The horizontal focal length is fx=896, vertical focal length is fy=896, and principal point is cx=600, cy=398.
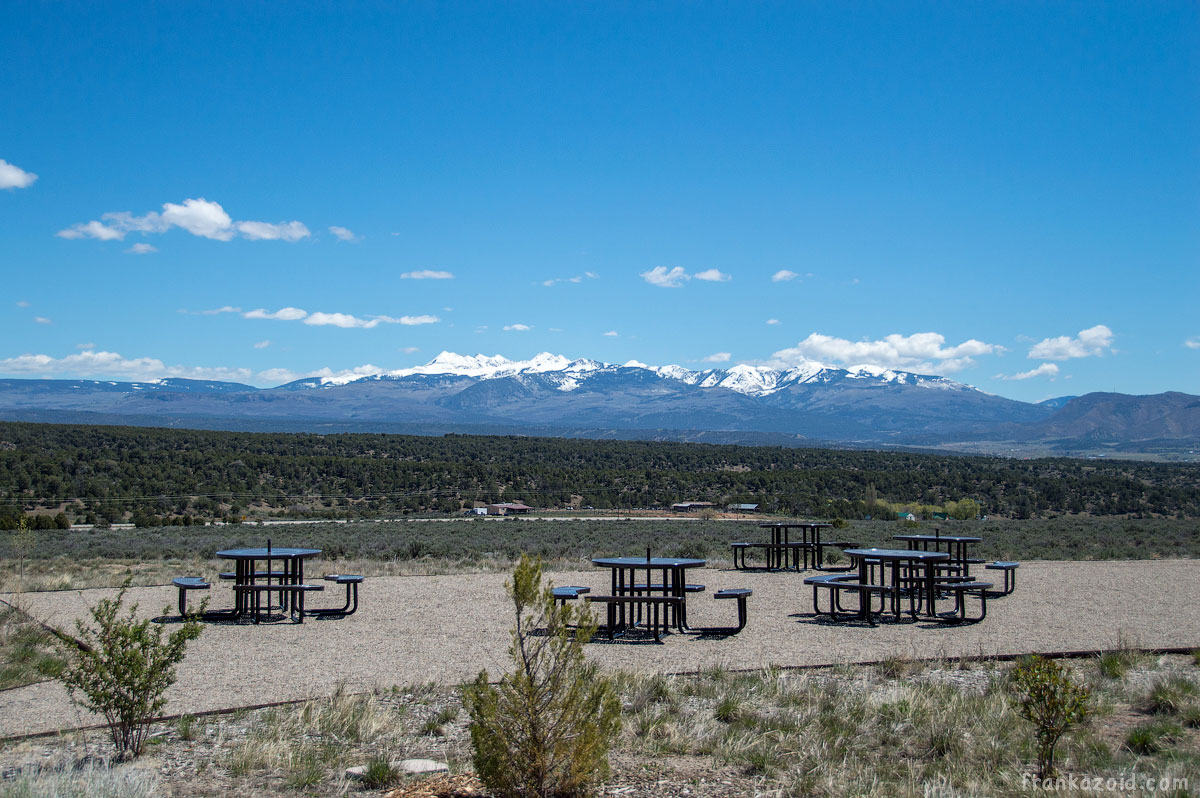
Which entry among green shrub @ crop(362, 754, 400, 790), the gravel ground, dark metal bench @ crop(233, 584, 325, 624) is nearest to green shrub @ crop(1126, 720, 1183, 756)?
the gravel ground

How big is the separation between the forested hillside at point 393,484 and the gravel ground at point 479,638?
24.0 m

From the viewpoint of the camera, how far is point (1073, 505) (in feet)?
155

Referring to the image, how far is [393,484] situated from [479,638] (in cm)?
4344

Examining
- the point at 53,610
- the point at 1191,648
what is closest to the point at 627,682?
the point at 1191,648

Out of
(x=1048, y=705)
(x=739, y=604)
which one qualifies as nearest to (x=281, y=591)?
(x=739, y=604)

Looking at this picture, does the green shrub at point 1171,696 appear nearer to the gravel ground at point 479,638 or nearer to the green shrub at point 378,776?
the gravel ground at point 479,638

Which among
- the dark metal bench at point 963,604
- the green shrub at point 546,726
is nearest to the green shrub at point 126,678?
the green shrub at point 546,726

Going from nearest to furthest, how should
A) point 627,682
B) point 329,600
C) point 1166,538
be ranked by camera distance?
point 627,682 → point 329,600 → point 1166,538

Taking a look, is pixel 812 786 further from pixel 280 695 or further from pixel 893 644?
pixel 893 644

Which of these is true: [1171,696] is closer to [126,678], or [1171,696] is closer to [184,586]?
[126,678]

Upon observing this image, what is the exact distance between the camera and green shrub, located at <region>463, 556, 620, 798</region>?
4688mm

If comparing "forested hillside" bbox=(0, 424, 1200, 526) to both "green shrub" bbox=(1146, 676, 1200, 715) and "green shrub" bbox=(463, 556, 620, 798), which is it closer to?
"green shrub" bbox=(463, 556, 620, 798)

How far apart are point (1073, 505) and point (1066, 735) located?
4619 cm

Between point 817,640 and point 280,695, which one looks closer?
point 280,695
